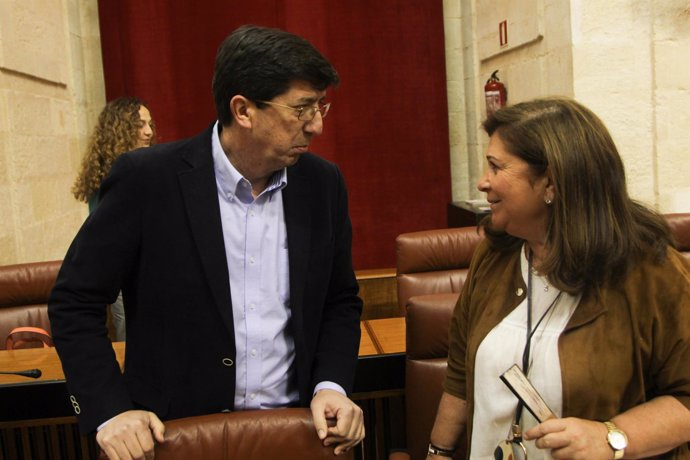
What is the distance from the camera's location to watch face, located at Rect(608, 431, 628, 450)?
128 centimetres

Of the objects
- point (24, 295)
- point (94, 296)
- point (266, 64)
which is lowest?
point (24, 295)

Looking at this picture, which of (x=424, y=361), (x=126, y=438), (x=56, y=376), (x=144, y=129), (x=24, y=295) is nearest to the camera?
(x=126, y=438)

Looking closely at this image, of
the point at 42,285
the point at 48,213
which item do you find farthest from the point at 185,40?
the point at 42,285

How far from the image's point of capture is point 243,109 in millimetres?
1383

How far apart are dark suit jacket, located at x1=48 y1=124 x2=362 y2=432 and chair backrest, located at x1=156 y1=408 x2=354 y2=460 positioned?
0.08 meters

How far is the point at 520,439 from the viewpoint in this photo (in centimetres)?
139

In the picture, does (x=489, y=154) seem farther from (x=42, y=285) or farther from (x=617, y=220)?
(x=42, y=285)

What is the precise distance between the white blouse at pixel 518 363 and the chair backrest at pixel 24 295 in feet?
5.92

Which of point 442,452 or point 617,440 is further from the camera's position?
point 442,452

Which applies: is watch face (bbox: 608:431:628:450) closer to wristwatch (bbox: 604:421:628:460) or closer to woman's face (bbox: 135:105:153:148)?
wristwatch (bbox: 604:421:628:460)

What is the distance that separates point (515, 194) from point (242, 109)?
1.84ft

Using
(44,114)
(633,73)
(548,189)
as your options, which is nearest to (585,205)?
(548,189)

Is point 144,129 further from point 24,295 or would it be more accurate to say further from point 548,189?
point 548,189

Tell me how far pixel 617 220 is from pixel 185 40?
163 inches
